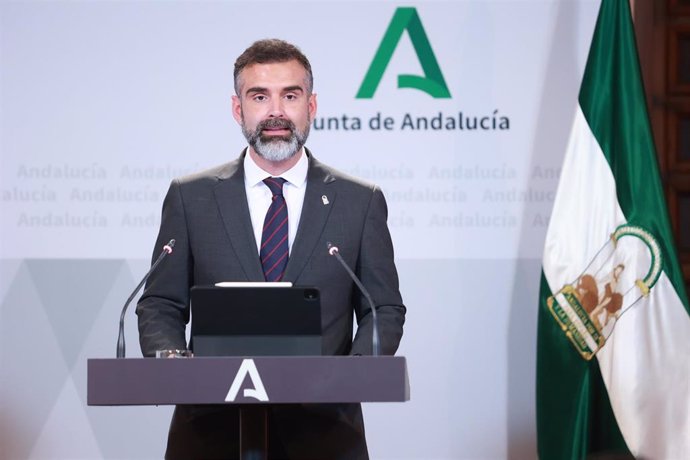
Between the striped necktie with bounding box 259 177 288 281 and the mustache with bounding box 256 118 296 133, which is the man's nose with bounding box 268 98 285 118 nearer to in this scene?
the mustache with bounding box 256 118 296 133

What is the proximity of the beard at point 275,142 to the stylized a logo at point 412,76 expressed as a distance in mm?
2153

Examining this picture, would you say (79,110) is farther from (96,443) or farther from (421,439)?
(421,439)

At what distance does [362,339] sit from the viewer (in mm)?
3256

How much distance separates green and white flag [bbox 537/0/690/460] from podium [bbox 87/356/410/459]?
2.81m

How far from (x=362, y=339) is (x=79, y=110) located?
9.87 ft

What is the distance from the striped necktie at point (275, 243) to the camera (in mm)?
3488

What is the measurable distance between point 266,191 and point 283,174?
0.08 meters

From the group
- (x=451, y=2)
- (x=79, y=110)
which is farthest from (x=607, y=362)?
(x=79, y=110)

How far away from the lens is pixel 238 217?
11.6 ft

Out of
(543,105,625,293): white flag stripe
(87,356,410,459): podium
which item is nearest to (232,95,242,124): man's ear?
(87,356,410,459): podium

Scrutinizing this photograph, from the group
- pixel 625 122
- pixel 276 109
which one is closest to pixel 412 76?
pixel 625 122

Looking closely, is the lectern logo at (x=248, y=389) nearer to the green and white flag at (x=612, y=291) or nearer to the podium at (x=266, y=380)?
the podium at (x=266, y=380)

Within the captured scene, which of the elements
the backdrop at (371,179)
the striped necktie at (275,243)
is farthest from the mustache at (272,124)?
the backdrop at (371,179)

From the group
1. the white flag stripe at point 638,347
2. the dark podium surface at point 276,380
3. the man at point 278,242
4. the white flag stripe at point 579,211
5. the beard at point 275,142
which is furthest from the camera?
the white flag stripe at point 579,211
